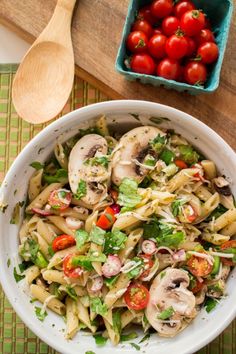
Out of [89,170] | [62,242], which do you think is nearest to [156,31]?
[89,170]

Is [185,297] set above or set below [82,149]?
below

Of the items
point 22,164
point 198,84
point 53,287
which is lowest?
point 53,287

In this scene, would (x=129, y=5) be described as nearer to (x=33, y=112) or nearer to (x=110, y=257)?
(x=33, y=112)

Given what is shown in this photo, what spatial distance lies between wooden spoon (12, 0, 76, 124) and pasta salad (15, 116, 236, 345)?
185 millimetres

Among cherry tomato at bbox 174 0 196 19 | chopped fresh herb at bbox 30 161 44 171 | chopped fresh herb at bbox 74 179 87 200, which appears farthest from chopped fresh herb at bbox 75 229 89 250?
cherry tomato at bbox 174 0 196 19

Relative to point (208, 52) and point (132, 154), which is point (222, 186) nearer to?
point (132, 154)

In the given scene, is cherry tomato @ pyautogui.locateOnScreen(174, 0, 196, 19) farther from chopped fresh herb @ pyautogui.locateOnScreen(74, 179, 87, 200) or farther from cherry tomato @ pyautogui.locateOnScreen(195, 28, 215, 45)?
chopped fresh herb @ pyautogui.locateOnScreen(74, 179, 87, 200)

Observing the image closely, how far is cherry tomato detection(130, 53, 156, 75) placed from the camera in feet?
7.37

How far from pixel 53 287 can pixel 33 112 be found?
0.58m

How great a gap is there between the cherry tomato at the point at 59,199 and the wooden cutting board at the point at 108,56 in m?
0.43

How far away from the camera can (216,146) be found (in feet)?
6.83

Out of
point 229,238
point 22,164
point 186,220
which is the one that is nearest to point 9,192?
point 22,164

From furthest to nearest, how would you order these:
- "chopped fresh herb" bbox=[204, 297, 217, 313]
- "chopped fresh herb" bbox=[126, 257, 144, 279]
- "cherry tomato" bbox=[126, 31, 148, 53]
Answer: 1. "cherry tomato" bbox=[126, 31, 148, 53]
2. "chopped fresh herb" bbox=[204, 297, 217, 313]
3. "chopped fresh herb" bbox=[126, 257, 144, 279]

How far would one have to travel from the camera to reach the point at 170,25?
2.27 metres
